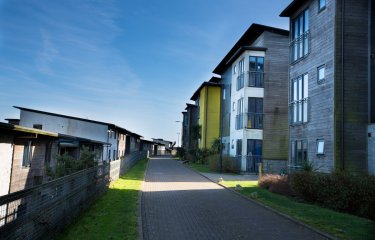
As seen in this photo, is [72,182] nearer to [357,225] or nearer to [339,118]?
[357,225]

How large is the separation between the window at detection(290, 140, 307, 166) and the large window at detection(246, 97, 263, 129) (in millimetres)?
10598

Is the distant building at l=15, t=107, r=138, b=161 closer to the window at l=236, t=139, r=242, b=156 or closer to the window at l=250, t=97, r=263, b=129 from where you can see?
the window at l=236, t=139, r=242, b=156

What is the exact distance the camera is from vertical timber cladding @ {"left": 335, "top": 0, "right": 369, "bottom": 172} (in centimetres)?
1805

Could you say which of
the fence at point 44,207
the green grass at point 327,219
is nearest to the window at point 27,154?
the fence at point 44,207

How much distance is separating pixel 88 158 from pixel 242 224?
8.65m

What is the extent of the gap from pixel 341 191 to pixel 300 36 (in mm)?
11546

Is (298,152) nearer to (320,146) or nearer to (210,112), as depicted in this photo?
(320,146)

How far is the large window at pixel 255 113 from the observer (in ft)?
110

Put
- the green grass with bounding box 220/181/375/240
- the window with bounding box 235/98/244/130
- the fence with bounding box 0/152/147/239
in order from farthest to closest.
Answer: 1. the window with bounding box 235/98/244/130
2. the green grass with bounding box 220/181/375/240
3. the fence with bounding box 0/152/147/239

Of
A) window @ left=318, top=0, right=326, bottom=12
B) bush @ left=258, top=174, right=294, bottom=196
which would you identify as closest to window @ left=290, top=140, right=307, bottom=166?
bush @ left=258, top=174, right=294, bottom=196

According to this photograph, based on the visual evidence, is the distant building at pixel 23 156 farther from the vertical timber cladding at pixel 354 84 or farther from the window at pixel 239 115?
the window at pixel 239 115

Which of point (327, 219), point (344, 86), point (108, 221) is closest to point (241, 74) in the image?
point (344, 86)

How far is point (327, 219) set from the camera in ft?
36.2

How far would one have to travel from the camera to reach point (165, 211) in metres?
12.7
